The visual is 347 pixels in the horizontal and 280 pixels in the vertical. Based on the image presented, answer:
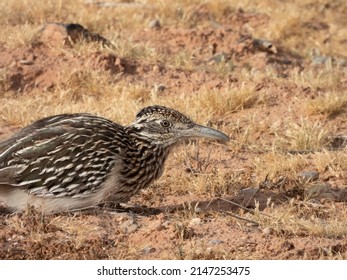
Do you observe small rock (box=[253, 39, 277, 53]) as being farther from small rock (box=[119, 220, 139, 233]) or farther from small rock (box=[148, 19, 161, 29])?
small rock (box=[119, 220, 139, 233])

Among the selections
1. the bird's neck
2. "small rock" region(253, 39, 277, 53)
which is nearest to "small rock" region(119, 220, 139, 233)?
the bird's neck

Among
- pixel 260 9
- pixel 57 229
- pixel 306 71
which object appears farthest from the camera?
pixel 260 9

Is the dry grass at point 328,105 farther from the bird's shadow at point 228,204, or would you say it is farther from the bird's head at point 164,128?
the bird's head at point 164,128

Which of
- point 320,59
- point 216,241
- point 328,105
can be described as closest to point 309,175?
point 328,105

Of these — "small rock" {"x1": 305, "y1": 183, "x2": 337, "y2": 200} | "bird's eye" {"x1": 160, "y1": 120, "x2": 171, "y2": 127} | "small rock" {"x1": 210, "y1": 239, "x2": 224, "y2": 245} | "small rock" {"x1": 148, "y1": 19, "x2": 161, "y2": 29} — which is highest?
"bird's eye" {"x1": 160, "y1": 120, "x2": 171, "y2": 127}

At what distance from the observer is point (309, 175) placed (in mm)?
9031

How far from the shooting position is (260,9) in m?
16.0

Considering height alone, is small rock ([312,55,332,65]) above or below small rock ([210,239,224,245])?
below

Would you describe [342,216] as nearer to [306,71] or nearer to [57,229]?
[57,229]

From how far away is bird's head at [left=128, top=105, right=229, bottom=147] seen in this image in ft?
26.9

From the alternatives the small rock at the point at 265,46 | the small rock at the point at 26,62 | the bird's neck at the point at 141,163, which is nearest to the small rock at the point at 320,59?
the small rock at the point at 265,46
